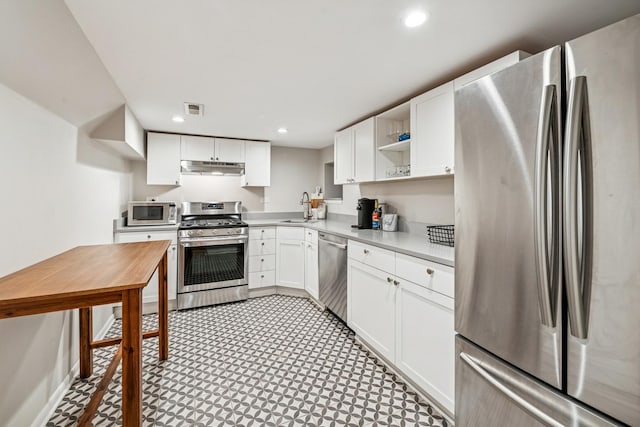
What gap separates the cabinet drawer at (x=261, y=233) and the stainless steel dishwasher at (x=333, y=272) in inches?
33.8

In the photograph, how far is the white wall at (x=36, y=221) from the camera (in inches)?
52.7

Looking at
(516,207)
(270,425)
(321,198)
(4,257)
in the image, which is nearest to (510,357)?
(516,207)

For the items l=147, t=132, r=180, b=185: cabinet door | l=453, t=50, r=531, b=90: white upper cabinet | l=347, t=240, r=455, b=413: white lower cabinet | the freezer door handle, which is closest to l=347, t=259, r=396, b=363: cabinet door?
l=347, t=240, r=455, b=413: white lower cabinet

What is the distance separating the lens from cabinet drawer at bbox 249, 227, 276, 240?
3682mm

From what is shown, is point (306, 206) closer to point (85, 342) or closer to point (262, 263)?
point (262, 263)

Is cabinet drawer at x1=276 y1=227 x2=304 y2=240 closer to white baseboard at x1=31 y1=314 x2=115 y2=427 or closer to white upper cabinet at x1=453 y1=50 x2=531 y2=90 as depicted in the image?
white baseboard at x1=31 y1=314 x2=115 y2=427

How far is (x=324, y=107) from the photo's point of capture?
274cm

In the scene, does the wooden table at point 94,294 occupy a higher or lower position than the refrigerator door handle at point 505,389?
higher

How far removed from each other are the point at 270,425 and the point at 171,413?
0.61m

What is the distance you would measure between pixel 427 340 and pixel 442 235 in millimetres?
829

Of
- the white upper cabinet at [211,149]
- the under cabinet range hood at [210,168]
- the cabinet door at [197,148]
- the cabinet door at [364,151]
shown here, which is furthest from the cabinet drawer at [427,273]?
the cabinet door at [197,148]

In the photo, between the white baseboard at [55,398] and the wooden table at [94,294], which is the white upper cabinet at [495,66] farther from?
the white baseboard at [55,398]

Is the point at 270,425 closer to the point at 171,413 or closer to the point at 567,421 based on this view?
the point at 171,413

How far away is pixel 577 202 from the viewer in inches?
30.5
